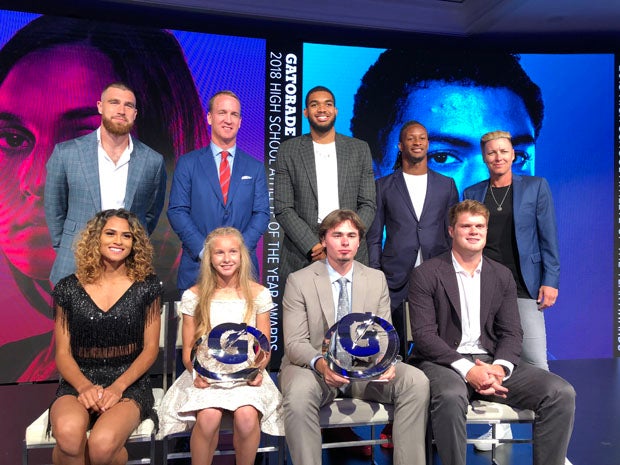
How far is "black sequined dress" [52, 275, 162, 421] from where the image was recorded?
2812 mm

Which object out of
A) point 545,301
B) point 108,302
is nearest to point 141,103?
point 108,302

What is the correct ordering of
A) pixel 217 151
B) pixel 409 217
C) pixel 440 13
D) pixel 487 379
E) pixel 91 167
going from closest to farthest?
1. pixel 487 379
2. pixel 91 167
3. pixel 217 151
4. pixel 409 217
5. pixel 440 13

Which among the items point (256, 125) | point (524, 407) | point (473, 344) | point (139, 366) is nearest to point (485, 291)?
point (473, 344)

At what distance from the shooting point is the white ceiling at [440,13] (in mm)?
5258

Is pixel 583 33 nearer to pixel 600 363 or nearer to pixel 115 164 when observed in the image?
pixel 600 363

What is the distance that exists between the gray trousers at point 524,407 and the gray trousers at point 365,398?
0.08 meters

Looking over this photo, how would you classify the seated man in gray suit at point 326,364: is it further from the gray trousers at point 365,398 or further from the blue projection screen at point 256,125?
the blue projection screen at point 256,125

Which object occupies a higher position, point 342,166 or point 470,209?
point 342,166

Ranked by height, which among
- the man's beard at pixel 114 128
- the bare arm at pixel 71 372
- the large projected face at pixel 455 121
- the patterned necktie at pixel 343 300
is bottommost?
the bare arm at pixel 71 372

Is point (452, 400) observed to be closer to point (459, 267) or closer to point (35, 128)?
point (459, 267)

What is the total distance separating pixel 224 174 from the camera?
371cm

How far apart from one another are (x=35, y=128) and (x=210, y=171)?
2.25 m

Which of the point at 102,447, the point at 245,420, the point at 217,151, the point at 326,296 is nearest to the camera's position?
the point at 102,447

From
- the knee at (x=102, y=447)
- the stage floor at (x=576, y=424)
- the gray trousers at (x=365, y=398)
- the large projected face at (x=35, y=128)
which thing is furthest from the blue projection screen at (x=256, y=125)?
the knee at (x=102, y=447)
